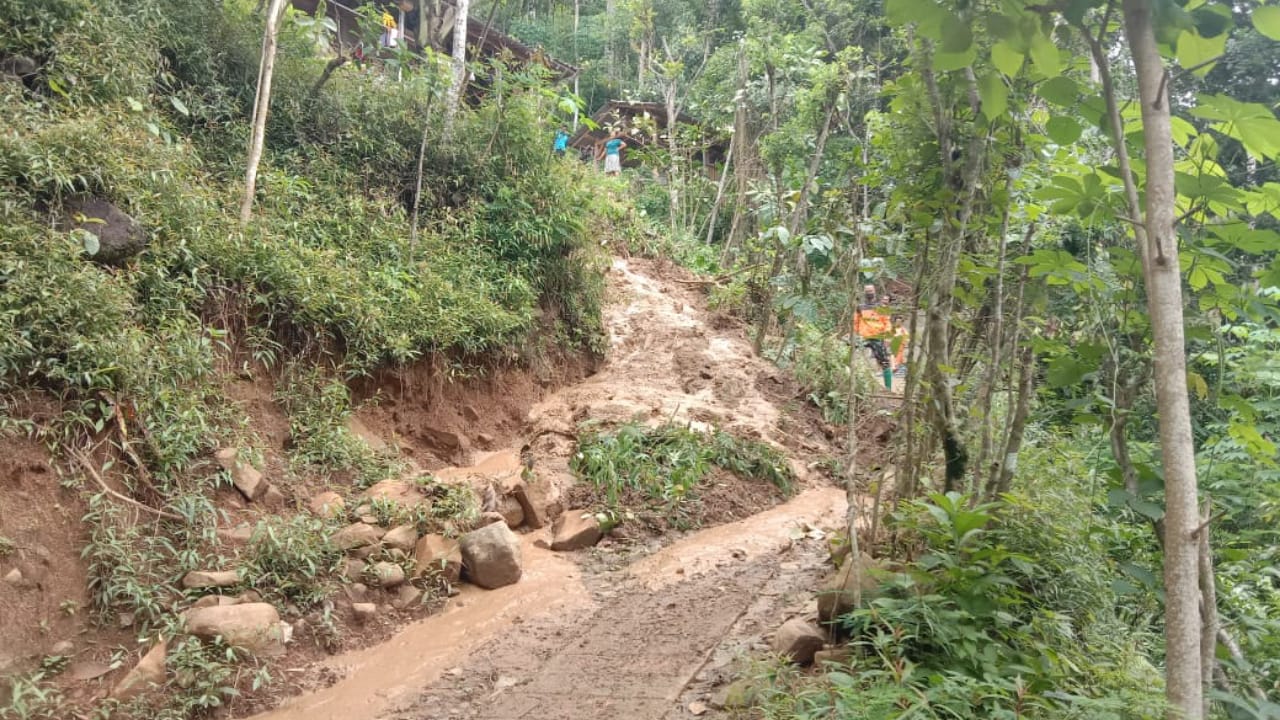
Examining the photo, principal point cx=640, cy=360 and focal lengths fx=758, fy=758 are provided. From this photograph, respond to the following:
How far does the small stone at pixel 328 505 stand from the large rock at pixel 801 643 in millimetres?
3092

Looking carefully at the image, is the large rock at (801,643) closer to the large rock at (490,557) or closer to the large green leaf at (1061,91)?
the large rock at (490,557)

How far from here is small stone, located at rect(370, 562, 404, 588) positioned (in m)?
4.84

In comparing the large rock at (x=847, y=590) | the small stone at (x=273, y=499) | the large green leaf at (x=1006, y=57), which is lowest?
the small stone at (x=273, y=499)

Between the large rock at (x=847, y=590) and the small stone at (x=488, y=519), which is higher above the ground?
the large rock at (x=847, y=590)

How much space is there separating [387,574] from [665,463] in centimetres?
280

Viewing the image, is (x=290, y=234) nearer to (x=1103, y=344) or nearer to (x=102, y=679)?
(x=102, y=679)

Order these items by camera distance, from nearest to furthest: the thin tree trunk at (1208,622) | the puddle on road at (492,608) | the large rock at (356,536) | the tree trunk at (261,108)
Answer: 1. the thin tree trunk at (1208,622)
2. the puddle on road at (492,608)
3. the large rock at (356,536)
4. the tree trunk at (261,108)

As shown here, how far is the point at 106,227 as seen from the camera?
505cm

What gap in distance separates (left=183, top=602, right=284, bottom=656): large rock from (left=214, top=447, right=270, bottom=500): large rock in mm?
1005

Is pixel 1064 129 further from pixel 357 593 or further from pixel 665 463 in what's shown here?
pixel 665 463

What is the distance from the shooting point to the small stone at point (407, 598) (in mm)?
4828

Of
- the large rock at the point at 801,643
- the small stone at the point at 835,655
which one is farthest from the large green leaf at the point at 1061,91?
the large rock at the point at 801,643

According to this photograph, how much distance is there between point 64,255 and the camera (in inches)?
182

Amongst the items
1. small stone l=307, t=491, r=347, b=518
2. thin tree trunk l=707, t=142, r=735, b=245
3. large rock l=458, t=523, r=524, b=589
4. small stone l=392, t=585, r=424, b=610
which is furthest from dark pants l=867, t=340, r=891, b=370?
small stone l=307, t=491, r=347, b=518
